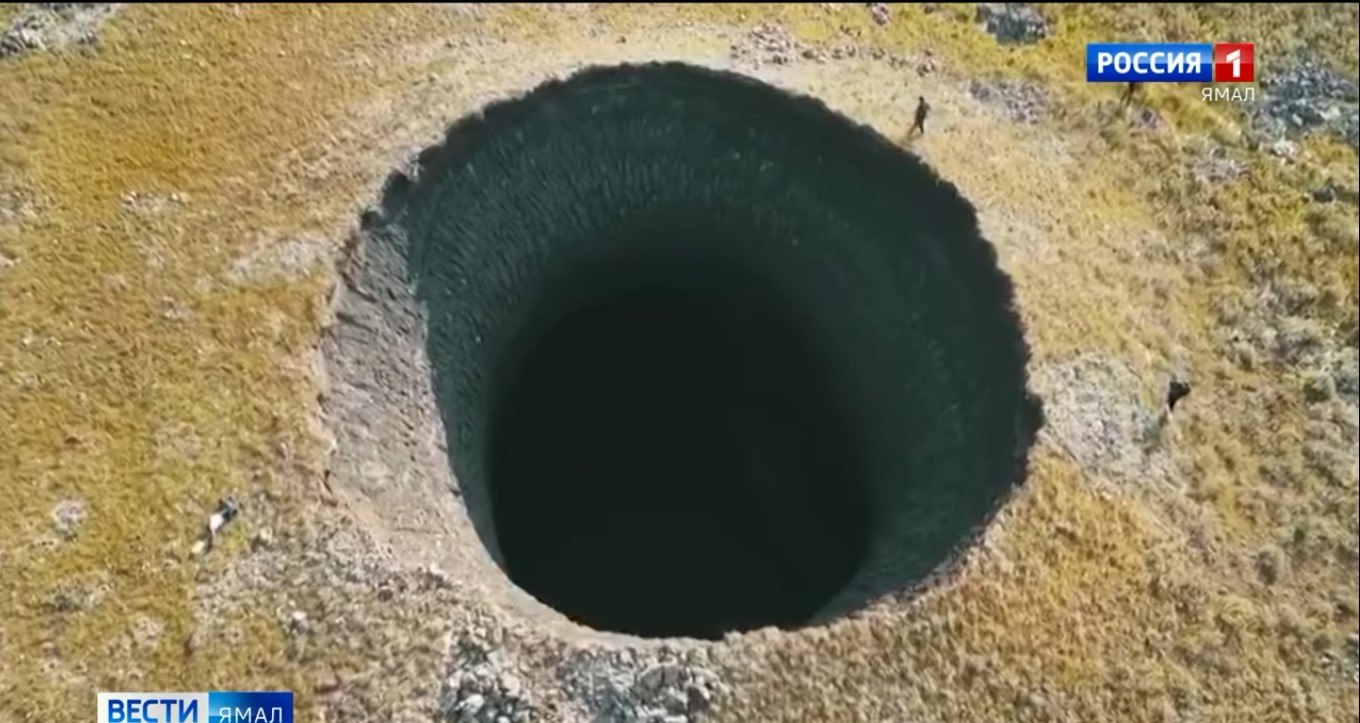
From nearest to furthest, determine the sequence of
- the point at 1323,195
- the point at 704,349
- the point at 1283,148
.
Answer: the point at 1323,195, the point at 1283,148, the point at 704,349

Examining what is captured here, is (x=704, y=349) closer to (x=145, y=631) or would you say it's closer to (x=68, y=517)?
(x=145, y=631)

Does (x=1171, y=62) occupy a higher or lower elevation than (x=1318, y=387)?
higher

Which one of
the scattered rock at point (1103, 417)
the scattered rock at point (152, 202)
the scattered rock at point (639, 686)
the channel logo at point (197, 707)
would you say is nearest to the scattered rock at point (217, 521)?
the channel logo at point (197, 707)

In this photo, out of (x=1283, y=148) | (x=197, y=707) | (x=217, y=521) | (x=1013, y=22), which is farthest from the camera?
(x=1013, y=22)

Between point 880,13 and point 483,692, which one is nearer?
point 483,692

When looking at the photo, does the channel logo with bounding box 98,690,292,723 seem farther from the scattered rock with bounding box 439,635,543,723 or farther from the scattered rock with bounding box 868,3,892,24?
the scattered rock with bounding box 868,3,892,24

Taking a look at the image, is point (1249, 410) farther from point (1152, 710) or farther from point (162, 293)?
point (162, 293)

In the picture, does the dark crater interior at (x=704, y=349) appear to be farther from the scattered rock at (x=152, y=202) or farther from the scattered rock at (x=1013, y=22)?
the scattered rock at (x=1013, y=22)

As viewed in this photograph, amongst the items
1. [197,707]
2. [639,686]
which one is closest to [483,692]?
[639,686]
